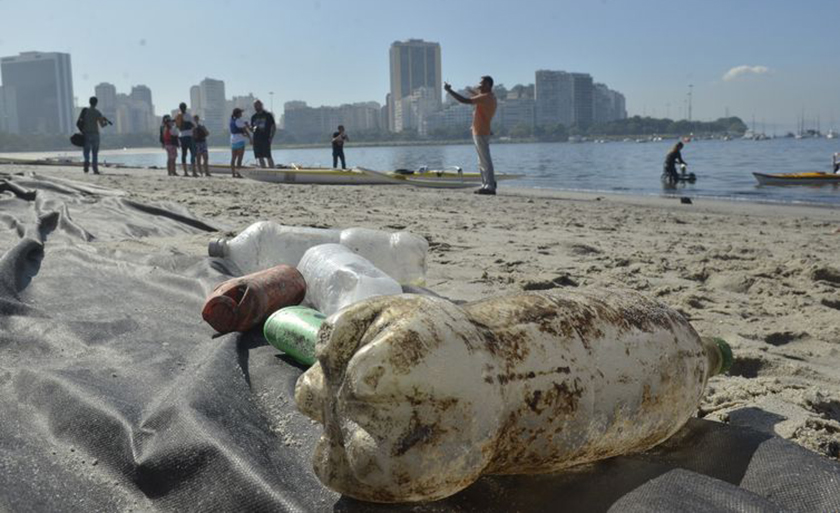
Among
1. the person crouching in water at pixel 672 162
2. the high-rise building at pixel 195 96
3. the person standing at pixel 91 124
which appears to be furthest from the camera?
the high-rise building at pixel 195 96

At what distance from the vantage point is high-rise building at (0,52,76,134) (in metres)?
131

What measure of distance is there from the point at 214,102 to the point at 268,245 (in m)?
154

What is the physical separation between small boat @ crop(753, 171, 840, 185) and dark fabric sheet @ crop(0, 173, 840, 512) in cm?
1823

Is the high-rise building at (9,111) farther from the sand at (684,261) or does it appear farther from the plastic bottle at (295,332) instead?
the plastic bottle at (295,332)

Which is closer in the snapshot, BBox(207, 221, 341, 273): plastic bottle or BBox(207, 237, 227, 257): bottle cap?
BBox(207, 221, 341, 273): plastic bottle

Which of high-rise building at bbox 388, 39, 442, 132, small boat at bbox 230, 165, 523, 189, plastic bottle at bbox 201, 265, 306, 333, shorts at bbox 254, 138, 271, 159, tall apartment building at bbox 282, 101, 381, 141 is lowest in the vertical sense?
plastic bottle at bbox 201, 265, 306, 333

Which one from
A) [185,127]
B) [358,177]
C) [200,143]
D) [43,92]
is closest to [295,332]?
[358,177]

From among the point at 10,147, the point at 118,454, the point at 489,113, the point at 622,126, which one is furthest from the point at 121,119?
the point at 118,454

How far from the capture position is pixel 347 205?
940 cm

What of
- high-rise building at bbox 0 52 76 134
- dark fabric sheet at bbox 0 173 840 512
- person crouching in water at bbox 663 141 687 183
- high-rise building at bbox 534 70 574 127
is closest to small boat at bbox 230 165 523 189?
person crouching in water at bbox 663 141 687 183

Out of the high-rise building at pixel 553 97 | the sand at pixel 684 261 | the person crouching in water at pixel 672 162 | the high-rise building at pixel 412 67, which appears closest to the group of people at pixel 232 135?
the sand at pixel 684 261

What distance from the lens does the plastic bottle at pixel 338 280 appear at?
9.64 ft

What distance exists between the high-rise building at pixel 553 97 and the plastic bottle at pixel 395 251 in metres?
154

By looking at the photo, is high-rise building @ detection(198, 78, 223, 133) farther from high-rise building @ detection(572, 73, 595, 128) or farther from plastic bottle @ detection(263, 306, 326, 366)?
plastic bottle @ detection(263, 306, 326, 366)
